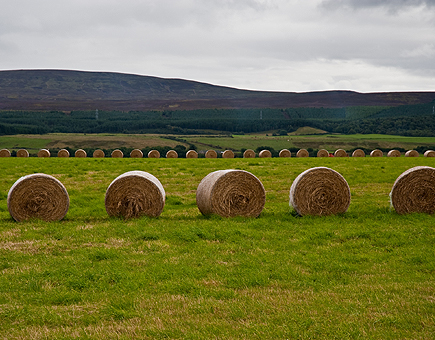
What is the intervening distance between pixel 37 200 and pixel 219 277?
7.40m

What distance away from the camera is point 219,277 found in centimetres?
849

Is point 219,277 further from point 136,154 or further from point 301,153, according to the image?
point 301,153

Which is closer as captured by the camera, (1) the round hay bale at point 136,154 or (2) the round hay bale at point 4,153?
(2) the round hay bale at point 4,153

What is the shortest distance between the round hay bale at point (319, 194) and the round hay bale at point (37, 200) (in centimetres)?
671

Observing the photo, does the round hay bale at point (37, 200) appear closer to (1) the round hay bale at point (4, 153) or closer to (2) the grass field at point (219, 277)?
(2) the grass field at point (219, 277)

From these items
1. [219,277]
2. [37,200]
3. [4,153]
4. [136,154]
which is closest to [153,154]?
[136,154]

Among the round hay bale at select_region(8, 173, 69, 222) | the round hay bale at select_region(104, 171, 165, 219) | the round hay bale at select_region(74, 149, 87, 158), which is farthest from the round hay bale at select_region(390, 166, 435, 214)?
the round hay bale at select_region(74, 149, 87, 158)

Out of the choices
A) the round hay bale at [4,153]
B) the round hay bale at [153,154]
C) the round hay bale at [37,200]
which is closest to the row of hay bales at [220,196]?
the round hay bale at [37,200]

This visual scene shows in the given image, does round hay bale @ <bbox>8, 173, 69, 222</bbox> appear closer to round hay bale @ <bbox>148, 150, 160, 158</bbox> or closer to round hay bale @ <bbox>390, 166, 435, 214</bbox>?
round hay bale @ <bbox>390, 166, 435, 214</bbox>

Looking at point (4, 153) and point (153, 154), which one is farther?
point (153, 154)

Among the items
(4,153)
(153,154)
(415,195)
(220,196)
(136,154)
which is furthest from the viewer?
(153,154)

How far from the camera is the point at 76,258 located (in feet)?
31.7

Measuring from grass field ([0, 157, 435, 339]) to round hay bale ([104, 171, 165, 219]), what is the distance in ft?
1.55

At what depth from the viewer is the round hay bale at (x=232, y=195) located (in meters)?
14.0
